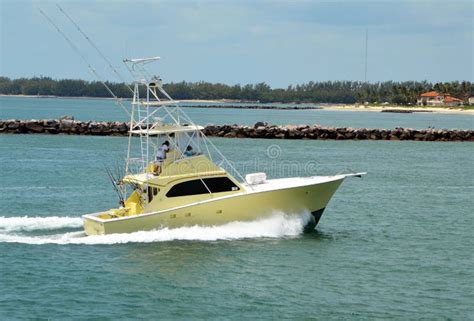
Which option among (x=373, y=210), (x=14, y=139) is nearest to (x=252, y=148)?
(x=14, y=139)

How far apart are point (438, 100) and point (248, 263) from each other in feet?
581

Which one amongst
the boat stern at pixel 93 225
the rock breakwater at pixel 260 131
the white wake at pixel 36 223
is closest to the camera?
the boat stern at pixel 93 225

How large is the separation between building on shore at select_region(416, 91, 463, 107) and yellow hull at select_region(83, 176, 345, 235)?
17017cm

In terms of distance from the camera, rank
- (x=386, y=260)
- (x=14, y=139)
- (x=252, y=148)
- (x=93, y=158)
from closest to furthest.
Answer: (x=386, y=260), (x=93, y=158), (x=252, y=148), (x=14, y=139)

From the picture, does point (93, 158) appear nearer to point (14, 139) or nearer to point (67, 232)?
point (14, 139)

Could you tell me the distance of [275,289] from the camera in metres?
17.4

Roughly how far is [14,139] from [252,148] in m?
17.7

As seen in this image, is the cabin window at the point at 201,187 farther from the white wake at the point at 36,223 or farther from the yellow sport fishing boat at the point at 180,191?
the white wake at the point at 36,223

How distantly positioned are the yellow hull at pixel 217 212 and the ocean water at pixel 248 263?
0.21 m

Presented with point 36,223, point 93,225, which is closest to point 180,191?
point 93,225

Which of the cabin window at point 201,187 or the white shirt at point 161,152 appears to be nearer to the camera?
the cabin window at point 201,187

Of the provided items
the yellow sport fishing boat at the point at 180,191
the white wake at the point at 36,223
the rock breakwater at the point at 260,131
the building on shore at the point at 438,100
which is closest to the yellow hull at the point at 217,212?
the yellow sport fishing boat at the point at 180,191

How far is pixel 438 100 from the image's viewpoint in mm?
190125

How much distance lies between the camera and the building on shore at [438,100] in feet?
616
